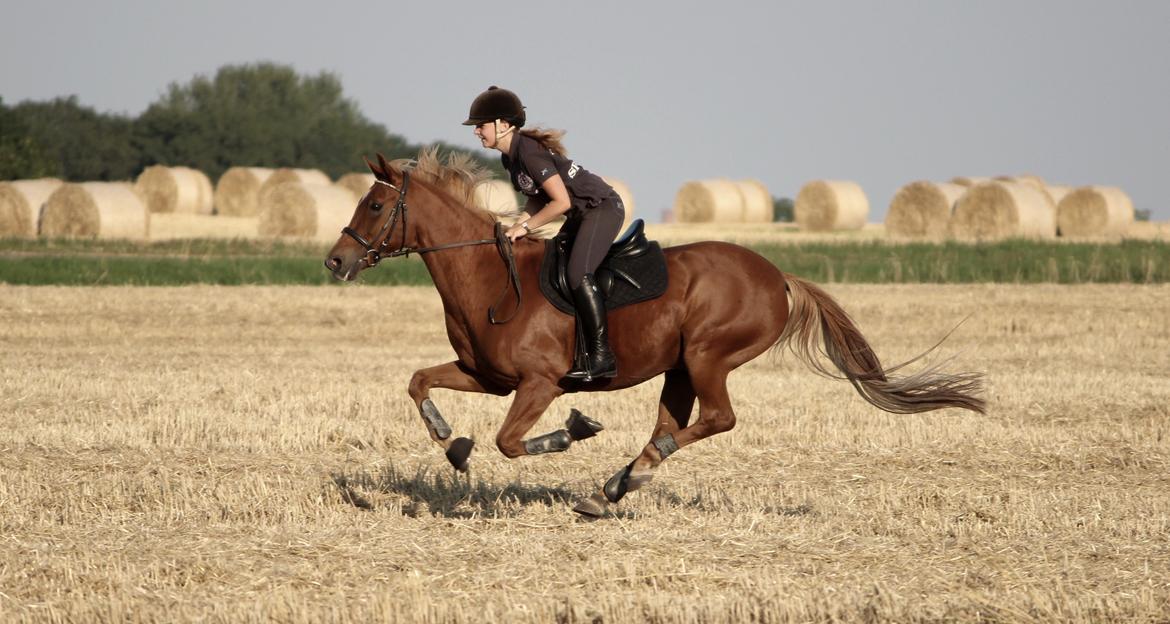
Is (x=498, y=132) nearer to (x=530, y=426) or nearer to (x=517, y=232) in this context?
(x=517, y=232)

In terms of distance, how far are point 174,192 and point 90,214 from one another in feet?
45.1

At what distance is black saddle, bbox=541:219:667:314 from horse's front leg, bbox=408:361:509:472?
0.69 metres

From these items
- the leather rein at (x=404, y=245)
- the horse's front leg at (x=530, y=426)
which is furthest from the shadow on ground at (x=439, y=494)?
the leather rein at (x=404, y=245)

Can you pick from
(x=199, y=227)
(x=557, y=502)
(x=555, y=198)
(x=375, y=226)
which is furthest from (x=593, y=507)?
(x=199, y=227)

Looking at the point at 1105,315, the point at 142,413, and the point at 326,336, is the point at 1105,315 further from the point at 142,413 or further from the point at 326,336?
the point at 142,413

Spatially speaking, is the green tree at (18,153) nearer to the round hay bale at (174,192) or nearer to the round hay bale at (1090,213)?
the round hay bale at (174,192)

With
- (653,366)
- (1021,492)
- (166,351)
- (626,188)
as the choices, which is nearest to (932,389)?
(1021,492)

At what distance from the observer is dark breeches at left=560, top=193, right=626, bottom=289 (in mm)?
8812

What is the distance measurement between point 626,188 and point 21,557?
3837cm

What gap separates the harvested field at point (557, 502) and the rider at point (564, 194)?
3.68 feet

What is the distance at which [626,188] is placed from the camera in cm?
4550

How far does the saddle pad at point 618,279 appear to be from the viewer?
8.91 m

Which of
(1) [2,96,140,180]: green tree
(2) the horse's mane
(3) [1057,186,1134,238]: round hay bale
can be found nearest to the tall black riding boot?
(2) the horse's mane

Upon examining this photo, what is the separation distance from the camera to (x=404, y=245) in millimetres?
8977
